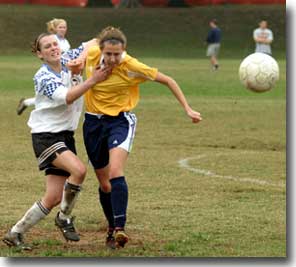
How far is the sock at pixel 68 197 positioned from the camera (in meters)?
8.44

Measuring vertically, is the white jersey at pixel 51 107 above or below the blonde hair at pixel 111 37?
below

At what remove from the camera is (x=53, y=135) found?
8.26 meters

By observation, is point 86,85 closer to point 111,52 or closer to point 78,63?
point 111,52

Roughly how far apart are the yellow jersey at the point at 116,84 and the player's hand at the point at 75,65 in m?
0.09

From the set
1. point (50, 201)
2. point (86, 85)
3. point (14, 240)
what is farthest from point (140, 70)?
point (14, 240)

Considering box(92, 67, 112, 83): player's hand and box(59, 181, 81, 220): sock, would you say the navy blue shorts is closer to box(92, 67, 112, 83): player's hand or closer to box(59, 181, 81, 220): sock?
box(59, 181, 81, 220): sock

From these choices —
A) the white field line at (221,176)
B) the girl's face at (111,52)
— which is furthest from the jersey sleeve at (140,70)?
the white field line at (221,176)

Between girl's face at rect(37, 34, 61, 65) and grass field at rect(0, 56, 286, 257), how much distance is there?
1514mm

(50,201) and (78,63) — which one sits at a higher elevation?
(78,63)

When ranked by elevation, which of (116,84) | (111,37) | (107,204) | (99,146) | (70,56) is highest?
(111,37)

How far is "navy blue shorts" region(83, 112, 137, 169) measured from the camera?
327 inches

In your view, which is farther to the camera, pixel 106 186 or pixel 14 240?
pixel 106 186

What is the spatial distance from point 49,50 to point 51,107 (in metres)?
0.47

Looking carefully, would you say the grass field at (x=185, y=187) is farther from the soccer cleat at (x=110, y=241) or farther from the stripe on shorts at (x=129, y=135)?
the stripe on shorts at (x=129, y=135)
